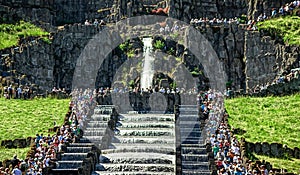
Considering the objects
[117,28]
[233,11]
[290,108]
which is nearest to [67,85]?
[117,28]

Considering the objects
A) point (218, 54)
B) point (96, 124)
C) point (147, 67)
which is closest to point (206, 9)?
point (218, 54)

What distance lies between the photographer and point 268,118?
78.1 m

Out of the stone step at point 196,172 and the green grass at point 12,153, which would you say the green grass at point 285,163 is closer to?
the stone step at point 196,172

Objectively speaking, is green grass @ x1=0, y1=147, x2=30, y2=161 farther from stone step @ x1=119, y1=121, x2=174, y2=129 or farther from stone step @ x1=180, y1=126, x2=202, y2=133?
stone step @ x1=180, y1=126, x2=202, y2=133

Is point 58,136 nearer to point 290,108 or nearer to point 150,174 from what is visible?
point 150,174

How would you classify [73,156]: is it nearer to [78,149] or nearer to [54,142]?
[78,149]

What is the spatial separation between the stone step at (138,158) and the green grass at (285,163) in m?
7.65

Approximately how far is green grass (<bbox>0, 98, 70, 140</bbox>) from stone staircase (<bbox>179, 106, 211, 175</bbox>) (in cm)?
1198

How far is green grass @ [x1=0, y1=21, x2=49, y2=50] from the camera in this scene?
105394 millimetres

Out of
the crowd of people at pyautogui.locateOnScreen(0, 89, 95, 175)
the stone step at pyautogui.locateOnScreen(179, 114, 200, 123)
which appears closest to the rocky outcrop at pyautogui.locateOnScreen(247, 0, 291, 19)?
the crowd of people at pyautogui.locateOnScreen(0, 89, 95, 175)

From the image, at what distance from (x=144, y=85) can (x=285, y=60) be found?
1659cm

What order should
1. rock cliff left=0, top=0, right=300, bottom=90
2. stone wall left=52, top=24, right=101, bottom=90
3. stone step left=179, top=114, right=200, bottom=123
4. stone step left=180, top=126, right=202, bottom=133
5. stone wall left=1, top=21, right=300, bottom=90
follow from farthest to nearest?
stone wall left=52, top=24, right=101, bottom=90 → rock cliff left=0, top=0, right=300, bottom=90 → stone wall left=1, top=21, right=300, bottom=90 → stone step left=179, top=114, right=200, bottom=123 → stone step left=180, top=126, right=202, bottom=133

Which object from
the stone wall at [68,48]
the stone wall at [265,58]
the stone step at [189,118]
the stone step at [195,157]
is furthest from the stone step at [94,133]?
the stone wall at [68,48]

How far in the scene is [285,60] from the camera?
306 ft
